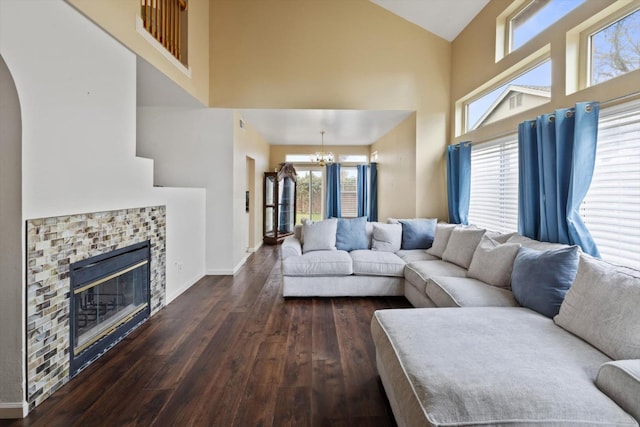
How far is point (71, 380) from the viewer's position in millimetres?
2061

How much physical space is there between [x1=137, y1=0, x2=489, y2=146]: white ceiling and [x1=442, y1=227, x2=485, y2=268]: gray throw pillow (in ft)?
7.82

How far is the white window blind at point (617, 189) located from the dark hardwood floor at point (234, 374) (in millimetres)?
1965

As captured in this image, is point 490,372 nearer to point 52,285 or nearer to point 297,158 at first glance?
point 52,285

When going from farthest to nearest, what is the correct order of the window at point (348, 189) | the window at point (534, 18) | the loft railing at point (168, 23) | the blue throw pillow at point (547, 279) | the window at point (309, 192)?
the window at point (309, 192) → the window at point (348, 189) → the loft railing at point (168, 23) → the window at point (534, 18) → the blue throw pillow at point (547, 279)

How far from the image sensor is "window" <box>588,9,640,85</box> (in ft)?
7.22

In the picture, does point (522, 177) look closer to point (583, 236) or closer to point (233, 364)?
point (583, 236)

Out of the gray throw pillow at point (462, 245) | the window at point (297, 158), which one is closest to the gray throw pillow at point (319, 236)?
the gray throw pillow at point (462, 245)

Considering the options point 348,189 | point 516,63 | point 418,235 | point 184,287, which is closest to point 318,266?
point 418,235

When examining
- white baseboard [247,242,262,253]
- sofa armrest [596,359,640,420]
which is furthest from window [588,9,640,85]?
white baseboard [247,242,262,253]

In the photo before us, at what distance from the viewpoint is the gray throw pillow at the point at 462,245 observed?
3.21 m

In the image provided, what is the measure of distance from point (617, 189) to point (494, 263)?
0.99m

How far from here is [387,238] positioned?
166 inches

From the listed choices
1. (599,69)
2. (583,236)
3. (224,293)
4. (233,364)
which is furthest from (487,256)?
(224,293)

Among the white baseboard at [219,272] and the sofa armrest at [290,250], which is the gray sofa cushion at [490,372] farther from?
the white baseboard at [219,272]
